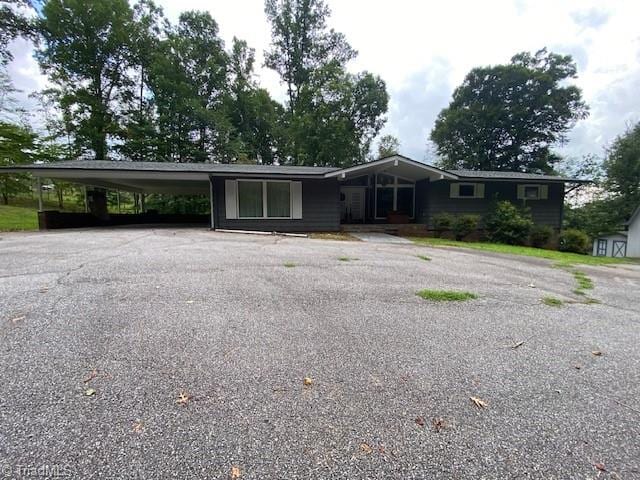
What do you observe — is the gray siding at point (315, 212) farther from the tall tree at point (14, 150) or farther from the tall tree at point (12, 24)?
the tall tree at point (12, 24)

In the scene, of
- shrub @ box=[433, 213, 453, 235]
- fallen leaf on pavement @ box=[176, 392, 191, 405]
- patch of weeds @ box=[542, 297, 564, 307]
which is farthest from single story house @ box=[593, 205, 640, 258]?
fallen leaf on pavement @ box=[176, 392, 191, 405]

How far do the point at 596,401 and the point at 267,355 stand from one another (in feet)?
7.65

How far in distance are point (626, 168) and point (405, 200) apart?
23.4 metres

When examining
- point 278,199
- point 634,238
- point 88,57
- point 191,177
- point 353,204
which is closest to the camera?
point 191,177

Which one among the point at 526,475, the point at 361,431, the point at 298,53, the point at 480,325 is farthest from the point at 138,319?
the point at 298,53

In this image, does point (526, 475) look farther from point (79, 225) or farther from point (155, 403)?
point (79, 225)

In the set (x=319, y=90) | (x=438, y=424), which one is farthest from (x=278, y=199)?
(x=319, y=90)

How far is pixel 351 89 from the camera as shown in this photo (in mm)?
24141

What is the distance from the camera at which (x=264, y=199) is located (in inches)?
470

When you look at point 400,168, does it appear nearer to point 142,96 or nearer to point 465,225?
point 465,225

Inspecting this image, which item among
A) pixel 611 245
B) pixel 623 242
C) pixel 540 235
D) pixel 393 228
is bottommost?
pixel 611 245

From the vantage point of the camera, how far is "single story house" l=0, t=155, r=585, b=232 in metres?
11.0

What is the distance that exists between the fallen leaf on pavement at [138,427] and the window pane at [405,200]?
47.4 ft

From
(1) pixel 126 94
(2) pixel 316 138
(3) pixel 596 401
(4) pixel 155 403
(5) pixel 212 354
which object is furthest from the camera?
(2) pixel 316 138
